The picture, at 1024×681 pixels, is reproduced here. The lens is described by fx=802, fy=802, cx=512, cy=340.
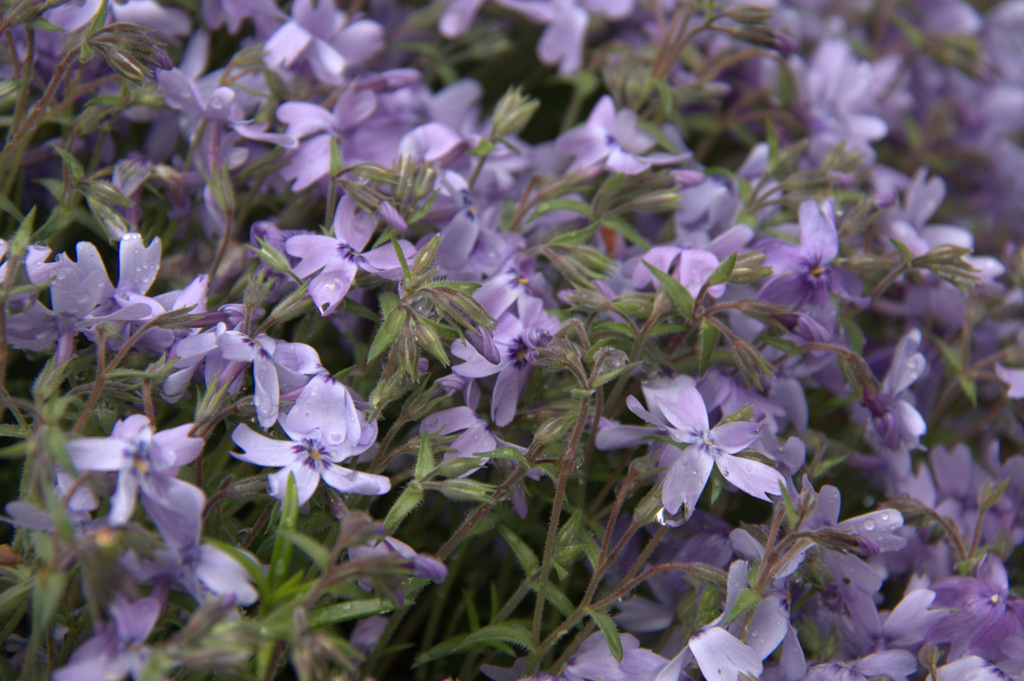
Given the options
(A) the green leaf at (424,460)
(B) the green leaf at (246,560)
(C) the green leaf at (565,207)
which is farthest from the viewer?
(C) the green leaf at (565,207)

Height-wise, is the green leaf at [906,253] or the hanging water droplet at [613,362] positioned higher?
the green leaf at [906,253]

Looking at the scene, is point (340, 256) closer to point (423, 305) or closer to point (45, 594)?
point (423, 305)

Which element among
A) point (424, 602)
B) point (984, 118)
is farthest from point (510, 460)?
point (984, 118)

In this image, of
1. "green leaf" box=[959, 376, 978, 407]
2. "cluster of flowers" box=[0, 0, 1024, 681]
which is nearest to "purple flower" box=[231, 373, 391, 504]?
"cluster of flowers" box=[0, 0, 1024, 681]

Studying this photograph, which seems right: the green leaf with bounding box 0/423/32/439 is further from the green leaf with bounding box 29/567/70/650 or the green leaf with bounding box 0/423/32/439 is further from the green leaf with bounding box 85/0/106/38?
the green leaf with bounding box 85/0/106/38

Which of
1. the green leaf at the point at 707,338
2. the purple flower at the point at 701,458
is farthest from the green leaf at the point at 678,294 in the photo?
the purple flower at the point at 701,458

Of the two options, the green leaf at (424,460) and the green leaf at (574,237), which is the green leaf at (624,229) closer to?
the green leaf at (574,237)

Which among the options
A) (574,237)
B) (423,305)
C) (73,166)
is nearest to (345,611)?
(423,305)
